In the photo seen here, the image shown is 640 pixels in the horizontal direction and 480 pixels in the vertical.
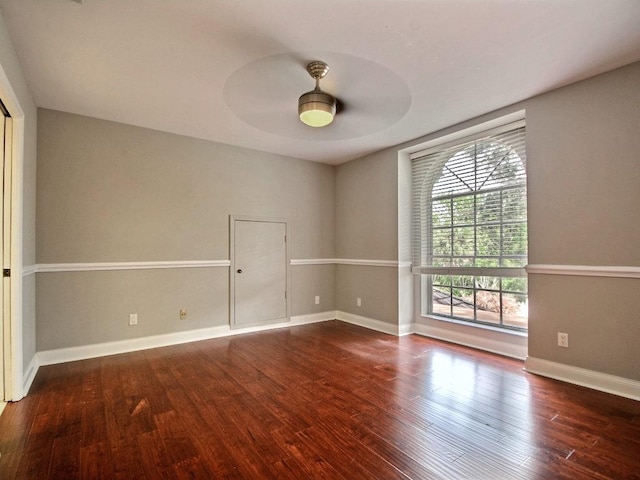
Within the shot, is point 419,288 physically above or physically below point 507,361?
above

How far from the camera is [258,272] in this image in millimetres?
4516

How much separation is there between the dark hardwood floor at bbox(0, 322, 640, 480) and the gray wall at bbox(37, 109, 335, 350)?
0.56 metres

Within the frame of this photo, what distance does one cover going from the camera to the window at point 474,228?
3318mm

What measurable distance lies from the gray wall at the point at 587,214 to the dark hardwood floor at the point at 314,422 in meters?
0.40

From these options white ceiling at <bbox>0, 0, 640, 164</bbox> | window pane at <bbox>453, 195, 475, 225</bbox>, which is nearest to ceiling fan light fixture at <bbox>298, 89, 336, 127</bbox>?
white ceiling at <bbox>0, 0, 640, 164</bbox>

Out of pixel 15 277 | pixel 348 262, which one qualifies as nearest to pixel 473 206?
pixel 348 262

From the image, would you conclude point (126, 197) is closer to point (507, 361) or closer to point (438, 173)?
point (438, 173)

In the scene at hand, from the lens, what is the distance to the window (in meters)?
3.32

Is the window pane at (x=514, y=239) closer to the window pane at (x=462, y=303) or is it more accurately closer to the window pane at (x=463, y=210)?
the window pane at (x=463, y=210)

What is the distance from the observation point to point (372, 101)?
3006 millimetres

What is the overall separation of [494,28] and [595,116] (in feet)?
4.31

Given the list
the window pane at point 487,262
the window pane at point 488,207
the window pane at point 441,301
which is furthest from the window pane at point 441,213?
the window pane at point 441,301

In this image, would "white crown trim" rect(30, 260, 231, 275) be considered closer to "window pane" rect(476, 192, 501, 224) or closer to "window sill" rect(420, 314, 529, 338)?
"window sill" rect(420, 314, 529, 338)

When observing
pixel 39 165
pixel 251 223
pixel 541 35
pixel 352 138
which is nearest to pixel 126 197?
pixel 39 165
